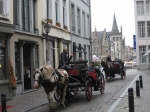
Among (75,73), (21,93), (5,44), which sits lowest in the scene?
(21,93)

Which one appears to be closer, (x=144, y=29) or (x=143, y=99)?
(x=143, y=99)

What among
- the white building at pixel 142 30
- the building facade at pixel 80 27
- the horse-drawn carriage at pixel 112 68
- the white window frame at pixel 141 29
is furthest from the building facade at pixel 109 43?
the horse-drawn carriage at pixel 112 68

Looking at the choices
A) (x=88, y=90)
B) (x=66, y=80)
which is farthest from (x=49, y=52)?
(x=66, y=80)

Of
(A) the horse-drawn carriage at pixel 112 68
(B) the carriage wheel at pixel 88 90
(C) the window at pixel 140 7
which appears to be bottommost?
(B) the carriage wheel at pixel 88 90

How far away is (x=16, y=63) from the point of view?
58.0ft

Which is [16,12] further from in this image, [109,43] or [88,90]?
[109,43]

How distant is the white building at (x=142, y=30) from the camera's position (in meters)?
54.6

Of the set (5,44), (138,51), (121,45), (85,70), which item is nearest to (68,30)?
(5,44)

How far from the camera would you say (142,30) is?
55750 millimetres

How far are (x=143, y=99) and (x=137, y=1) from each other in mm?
45051

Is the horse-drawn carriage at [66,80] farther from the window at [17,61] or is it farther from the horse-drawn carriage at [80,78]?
the window at [17,61]

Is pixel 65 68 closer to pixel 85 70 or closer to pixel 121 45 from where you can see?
pixel 85 70

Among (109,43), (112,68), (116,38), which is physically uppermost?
(116,38)

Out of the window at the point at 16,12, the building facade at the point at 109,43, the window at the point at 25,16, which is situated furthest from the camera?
the building facade at the point at 109,43
